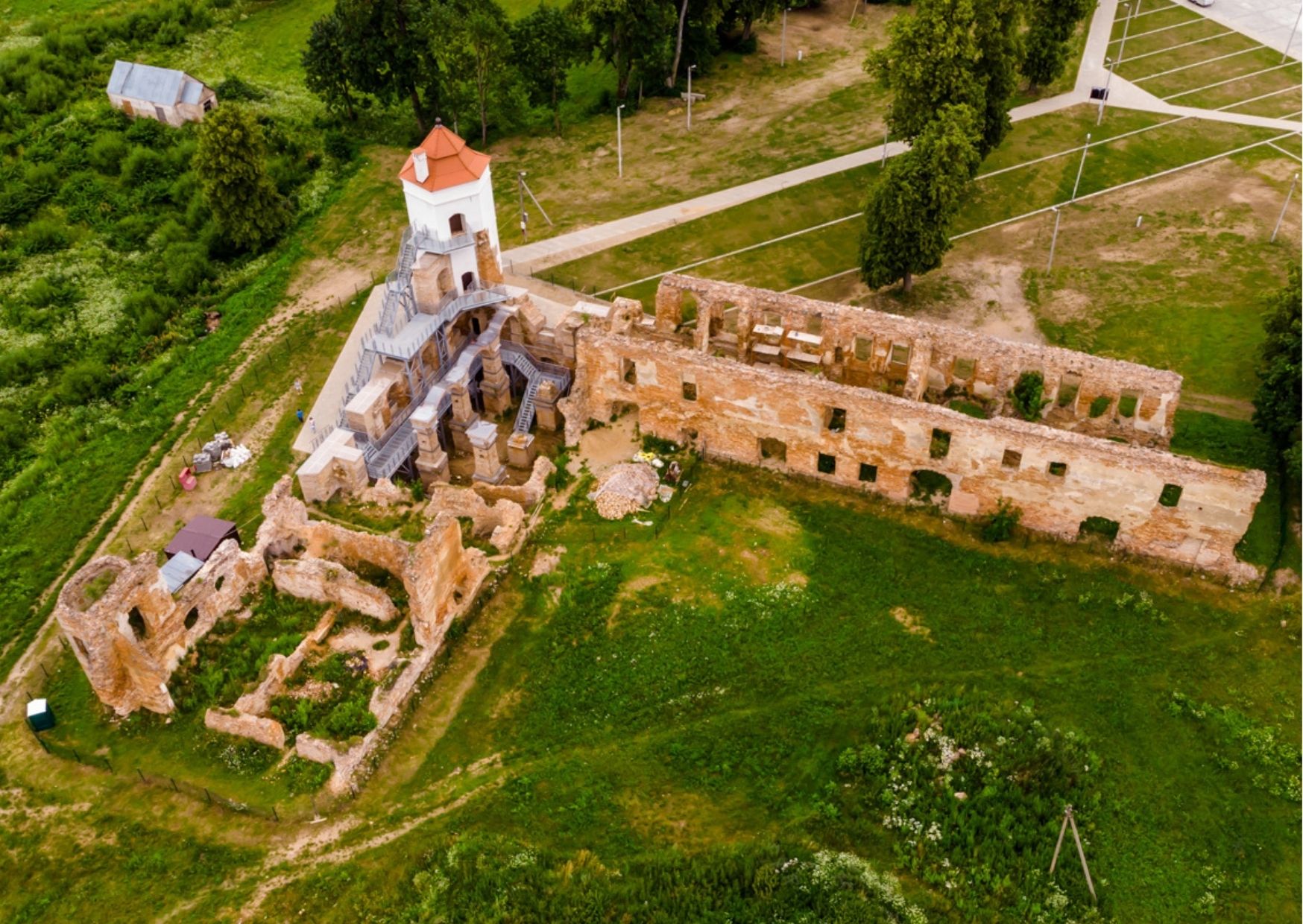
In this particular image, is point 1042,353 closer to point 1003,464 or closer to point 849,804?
point 1003,464

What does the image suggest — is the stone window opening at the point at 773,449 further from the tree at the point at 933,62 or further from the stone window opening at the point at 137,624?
the stone window opening at the point at 137,624

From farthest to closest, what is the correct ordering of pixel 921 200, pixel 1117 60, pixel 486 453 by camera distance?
pixel 1117 60
pixel 921 200
pixel 486 453

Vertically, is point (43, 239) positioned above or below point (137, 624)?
above

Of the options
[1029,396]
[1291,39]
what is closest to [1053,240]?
[1029,396]

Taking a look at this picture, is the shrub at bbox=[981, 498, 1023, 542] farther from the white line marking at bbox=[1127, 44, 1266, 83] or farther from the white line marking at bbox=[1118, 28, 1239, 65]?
the white line marking at bbox=[1118, 28, 1239, 65]

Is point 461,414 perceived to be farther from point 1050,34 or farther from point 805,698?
point 1050,34

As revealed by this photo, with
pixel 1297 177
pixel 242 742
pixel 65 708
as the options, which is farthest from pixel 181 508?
pixel 1297 177

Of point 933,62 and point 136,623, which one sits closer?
point 136,623
